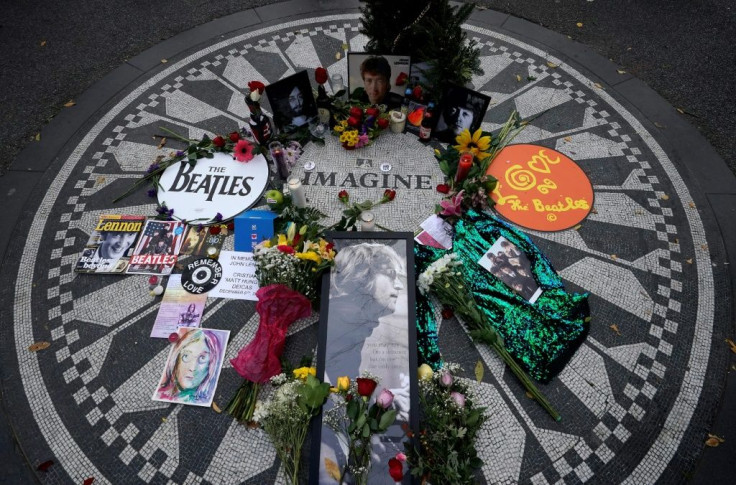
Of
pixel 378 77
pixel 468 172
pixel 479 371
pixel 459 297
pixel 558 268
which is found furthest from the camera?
pixel 378 77

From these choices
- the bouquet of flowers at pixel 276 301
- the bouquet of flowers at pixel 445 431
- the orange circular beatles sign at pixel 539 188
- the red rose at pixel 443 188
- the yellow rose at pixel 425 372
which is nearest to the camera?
the bouquet of flowers at pixel 445 431

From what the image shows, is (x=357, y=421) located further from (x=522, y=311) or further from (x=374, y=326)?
(x=522, y=311)

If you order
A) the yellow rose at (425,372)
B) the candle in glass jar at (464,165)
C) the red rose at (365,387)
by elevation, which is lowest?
the red rose at (365,387)

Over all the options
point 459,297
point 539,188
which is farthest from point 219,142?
point 539,188

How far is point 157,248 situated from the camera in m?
4.00

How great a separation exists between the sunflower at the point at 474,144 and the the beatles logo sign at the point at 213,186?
2.17 meters

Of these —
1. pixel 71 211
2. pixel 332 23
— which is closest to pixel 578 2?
pixel 332 23

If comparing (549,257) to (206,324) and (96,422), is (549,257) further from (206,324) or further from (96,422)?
(96,422)

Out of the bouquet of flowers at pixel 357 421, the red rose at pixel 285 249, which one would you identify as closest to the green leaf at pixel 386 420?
the bouquet of flowers at pixel 357 421

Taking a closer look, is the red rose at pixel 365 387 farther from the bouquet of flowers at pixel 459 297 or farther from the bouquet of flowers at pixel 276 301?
the bouquet of flowers at pixel 459 297

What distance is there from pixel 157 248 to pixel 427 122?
10.4 feet

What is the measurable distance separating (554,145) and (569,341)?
2.47 metres

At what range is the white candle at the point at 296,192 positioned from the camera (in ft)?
12.7

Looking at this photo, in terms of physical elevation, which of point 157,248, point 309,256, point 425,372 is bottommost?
point 425,372
